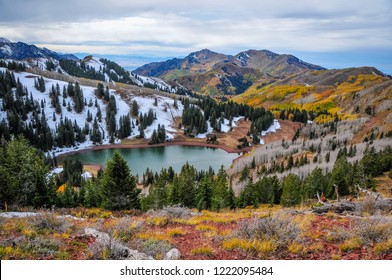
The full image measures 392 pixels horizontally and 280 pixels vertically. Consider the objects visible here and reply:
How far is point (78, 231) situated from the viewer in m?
12.3

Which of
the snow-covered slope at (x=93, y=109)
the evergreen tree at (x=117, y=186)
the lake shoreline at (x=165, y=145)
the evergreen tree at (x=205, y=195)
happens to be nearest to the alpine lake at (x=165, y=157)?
the lake shoreline at (x=165, y=145)

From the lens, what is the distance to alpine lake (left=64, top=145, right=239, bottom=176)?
111 meters

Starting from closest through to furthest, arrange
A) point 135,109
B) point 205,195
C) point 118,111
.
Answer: point 205,195 < point 118,111 < point 135,109

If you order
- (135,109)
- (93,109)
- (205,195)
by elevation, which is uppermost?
(135,109)


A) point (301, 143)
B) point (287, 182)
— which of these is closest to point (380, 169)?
point (287, 182)

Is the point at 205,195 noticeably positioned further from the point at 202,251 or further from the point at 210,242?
the point at 202,251

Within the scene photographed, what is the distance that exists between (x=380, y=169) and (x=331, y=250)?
6979cm

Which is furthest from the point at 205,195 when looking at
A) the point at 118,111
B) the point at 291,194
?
the point at 118,111

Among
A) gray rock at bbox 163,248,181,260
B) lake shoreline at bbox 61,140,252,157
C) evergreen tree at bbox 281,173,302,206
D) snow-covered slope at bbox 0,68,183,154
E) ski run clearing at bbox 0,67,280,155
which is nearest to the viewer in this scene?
gray rock at bbox 163,248,181,260

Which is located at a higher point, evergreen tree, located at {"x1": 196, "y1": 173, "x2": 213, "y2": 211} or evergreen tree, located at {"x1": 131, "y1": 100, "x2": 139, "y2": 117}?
evergreen tree, located at {"x1": 131, "y1": 100, "x2": 139, "y2": 117}

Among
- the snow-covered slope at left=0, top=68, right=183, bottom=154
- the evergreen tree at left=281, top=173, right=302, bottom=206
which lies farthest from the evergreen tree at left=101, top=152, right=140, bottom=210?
the snow-covered slope at left=0, top=68, right=183, bottom=154

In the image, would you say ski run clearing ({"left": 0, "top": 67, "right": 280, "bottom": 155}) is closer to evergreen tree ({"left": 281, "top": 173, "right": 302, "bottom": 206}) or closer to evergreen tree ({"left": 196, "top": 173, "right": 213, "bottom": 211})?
evergreen tree ({"left": 281, "top": 173, "right": 302, "bottom": 206})

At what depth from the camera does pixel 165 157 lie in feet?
413
